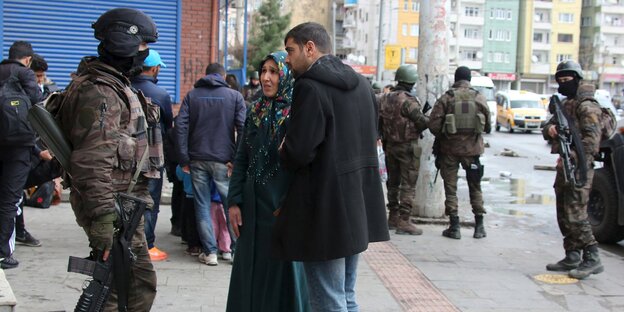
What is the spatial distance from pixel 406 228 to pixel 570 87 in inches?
111

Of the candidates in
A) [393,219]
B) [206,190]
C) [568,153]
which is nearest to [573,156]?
[568,153]

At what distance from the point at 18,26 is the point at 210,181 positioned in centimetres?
633

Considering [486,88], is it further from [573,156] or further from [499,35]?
[499,35]

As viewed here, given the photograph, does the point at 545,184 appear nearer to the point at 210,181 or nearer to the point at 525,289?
the point at 525,289

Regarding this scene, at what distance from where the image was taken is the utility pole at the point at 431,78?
9688 millimetres

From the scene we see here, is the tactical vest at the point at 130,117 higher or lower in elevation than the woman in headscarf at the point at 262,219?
higher

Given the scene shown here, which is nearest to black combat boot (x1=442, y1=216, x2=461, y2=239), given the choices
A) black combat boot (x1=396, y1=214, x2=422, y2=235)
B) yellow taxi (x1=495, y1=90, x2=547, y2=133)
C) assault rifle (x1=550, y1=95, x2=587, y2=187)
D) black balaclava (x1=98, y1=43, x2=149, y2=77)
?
black combat boot (x1=396, y1=214, x2=422, y2=235)

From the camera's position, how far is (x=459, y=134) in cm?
848

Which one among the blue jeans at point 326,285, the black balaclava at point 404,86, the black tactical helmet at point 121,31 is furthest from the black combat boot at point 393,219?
the black tactical helmet at point 121,31

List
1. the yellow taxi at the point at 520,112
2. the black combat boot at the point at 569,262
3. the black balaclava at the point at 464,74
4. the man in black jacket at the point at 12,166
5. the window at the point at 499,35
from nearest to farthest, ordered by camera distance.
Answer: the man in black jacket at the point at 12,166 → the black combat boot at the point at 569,262 → the black balaclava at the point at 464,74 → the yellow taxi at the point at 520,112 → the window at the point at 499,35

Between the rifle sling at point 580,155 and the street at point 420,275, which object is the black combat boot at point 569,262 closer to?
the street at point 420,275

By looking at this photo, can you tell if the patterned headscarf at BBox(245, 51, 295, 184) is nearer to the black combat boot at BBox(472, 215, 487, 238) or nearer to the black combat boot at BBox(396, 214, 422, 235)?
the black combat boot at BBox(396, 214, 422, 235)

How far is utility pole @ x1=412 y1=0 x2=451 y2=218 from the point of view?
969cm

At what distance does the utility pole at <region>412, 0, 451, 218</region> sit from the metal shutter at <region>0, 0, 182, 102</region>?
4625mm
